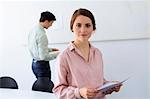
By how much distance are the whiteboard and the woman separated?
2262mm

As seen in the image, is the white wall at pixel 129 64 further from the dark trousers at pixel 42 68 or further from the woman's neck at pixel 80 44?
the woman's neck at pixel 80 44

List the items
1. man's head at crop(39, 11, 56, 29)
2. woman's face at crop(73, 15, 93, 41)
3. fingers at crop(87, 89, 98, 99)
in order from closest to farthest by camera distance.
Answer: fingers at crop(87, 89, 98, 99), woman's face at crop(73, 15, 93, 41), man's head at crop(39, 11, 56, 29)

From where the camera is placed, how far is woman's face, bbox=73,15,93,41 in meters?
1.21

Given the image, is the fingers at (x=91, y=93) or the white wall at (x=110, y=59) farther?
the white wall at (x=110, y=59)

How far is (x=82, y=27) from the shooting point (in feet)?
3.98

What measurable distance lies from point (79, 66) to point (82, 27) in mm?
170

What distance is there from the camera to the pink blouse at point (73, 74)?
3.88ft

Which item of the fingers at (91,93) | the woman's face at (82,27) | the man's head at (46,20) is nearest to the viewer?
the fingers at (91,93)

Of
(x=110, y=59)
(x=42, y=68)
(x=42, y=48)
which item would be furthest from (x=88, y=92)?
(x=110, y=59)

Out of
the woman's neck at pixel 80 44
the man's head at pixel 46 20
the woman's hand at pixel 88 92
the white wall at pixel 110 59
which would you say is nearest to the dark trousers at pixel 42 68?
the white wall at pixel 110 59

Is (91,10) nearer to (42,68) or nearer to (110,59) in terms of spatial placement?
(110,59)

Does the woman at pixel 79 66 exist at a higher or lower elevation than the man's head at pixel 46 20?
lower

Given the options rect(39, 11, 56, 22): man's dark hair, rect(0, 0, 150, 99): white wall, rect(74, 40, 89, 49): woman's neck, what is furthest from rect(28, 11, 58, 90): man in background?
rect(74, 40, 89, 49): woman's neck

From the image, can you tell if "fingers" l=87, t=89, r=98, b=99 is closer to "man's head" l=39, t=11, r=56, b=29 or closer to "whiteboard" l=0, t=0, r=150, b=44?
"man's head" l=39, t=11, r=56, b=29
